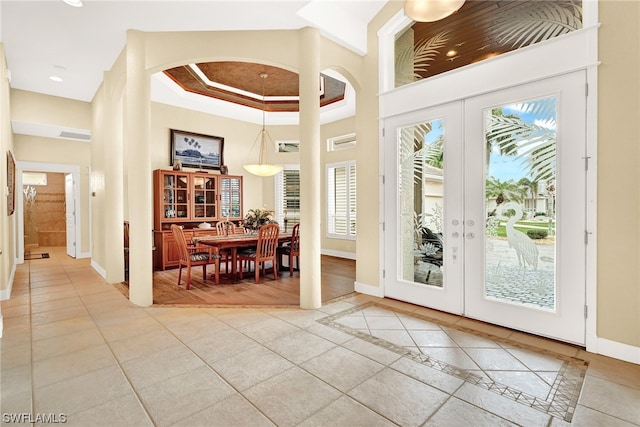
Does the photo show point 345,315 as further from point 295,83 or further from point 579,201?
point 295,83

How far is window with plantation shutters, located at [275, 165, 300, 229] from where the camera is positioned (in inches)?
309

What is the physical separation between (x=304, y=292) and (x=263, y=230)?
4.58ft

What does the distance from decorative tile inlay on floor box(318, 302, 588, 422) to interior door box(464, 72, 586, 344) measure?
38 cm

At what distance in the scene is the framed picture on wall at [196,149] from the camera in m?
6.46

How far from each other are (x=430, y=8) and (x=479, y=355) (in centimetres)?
272

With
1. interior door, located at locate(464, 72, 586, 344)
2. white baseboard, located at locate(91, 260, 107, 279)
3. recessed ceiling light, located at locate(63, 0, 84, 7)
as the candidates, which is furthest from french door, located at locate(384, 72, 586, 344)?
white baseboard, located at locate(91, 260, 107, 279)

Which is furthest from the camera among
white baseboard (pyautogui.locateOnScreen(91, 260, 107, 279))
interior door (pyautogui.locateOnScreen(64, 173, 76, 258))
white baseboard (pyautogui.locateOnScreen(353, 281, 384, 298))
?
interior door (pyautogui.locateOnScreen(64, 173, 76, 258))

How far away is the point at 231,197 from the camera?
22.9ft

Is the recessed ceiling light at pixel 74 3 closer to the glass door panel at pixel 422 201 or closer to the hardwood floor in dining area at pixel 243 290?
the hardwood floor in dining area at pixel 243 290

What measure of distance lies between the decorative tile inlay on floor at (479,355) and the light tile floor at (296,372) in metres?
0.01

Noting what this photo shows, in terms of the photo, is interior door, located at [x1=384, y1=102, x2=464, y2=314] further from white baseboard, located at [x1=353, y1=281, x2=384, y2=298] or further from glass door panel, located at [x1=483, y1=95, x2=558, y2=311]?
glass door panel, located at [x1=483, y1=95, x2=558, y2=311]

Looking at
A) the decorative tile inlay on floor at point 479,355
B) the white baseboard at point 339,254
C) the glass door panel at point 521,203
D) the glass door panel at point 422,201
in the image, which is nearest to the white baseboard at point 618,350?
the decorative tile inlay on floor at point 479,355

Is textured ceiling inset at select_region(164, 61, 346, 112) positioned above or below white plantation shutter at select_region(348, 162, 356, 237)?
above

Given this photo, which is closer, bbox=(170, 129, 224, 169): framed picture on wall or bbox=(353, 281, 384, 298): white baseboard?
bbox=(353, 281, 384, 298): white baseboard
